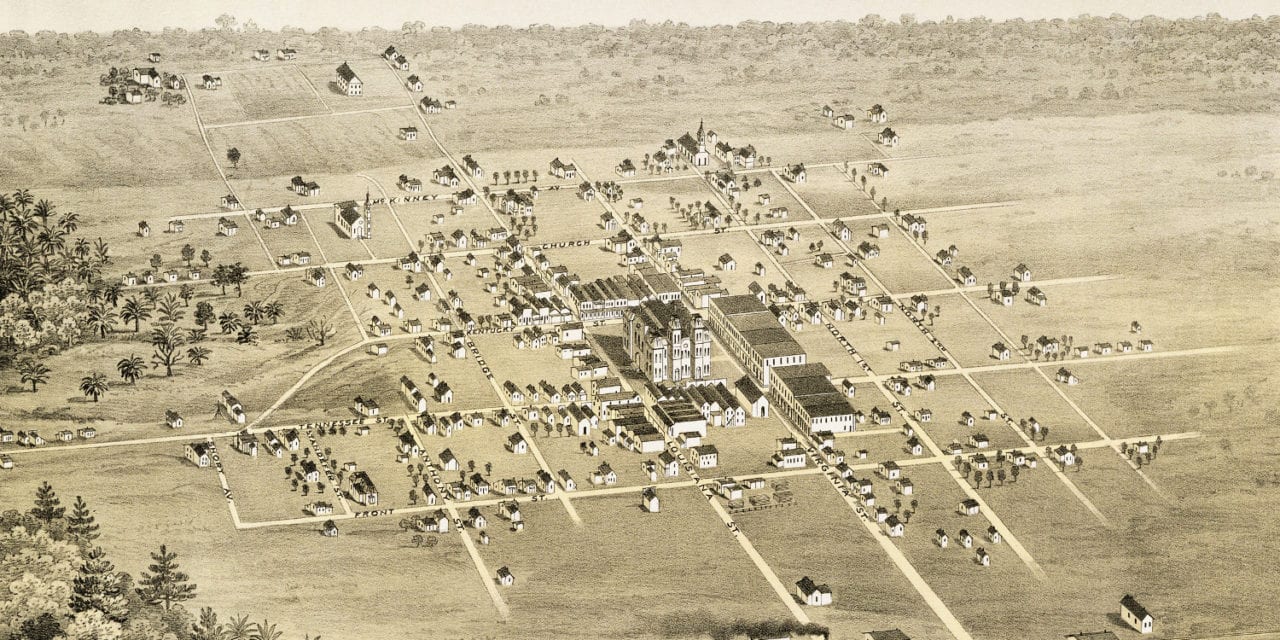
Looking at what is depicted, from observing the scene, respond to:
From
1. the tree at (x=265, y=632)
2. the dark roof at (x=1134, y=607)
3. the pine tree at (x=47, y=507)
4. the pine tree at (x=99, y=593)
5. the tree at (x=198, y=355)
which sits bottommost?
the dark roof at (x=1134, y=607)

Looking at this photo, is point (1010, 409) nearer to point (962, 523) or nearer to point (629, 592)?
point (962, 523)

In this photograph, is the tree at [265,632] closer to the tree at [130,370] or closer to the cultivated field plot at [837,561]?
the cultivated field plot at [837,561]

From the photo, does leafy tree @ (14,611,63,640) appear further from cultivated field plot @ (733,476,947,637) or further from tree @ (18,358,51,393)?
cultivated field plot @ (733,476,947,637)

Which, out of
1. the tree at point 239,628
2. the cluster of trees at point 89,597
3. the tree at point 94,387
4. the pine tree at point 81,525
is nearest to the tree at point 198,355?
the tree at point 94,387

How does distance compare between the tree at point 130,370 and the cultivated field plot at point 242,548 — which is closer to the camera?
the cultivated field plot at point 242,548

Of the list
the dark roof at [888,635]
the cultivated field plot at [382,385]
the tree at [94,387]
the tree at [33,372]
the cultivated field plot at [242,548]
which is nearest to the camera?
the dark roof at [888,635]

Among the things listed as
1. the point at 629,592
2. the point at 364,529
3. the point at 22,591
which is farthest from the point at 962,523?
the point at 22,591

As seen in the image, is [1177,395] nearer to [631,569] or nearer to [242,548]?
[631,569]
